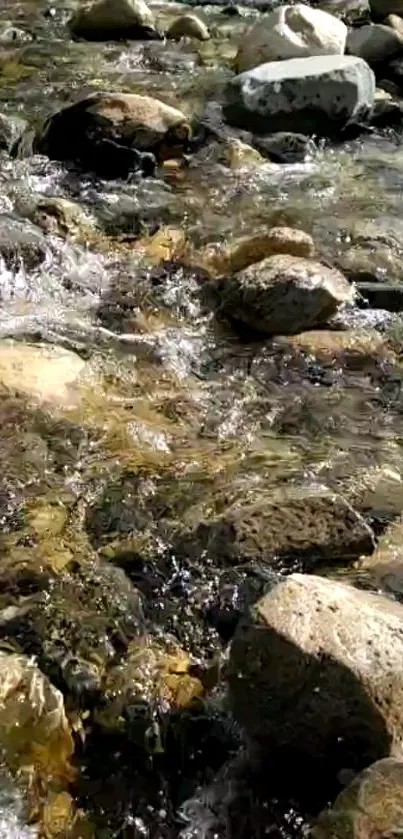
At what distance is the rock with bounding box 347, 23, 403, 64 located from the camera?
1012cm

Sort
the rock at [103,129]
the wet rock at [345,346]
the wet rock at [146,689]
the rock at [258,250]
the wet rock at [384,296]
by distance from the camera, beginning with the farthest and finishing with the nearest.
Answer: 1. the rock at [103,129]
2. the rock at [258,250]
3. the wet rock at [384,296]
4. the wet rock at [345,346]
5. the wet rock at [146,689]

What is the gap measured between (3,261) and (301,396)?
215 cm

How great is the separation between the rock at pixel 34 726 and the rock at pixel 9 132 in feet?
17.3

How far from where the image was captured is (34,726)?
300 cm

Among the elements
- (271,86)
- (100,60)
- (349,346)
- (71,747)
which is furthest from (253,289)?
(100,60)

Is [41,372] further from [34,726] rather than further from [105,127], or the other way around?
[105,127]

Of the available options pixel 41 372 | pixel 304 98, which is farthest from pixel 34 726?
pixel 304 98

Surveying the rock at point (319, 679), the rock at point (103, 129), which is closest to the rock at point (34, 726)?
the rock at point (319, 679)

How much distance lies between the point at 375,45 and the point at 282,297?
591 cm

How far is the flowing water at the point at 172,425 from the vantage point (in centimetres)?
297

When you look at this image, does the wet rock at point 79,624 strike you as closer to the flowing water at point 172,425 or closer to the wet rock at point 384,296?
the flowing water at point 172,425

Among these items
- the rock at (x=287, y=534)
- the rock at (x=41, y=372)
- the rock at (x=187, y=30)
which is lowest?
the rock at (x=187, y=30)

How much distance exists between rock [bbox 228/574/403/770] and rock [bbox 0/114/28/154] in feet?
18.0

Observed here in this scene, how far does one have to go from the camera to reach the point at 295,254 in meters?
5.94
